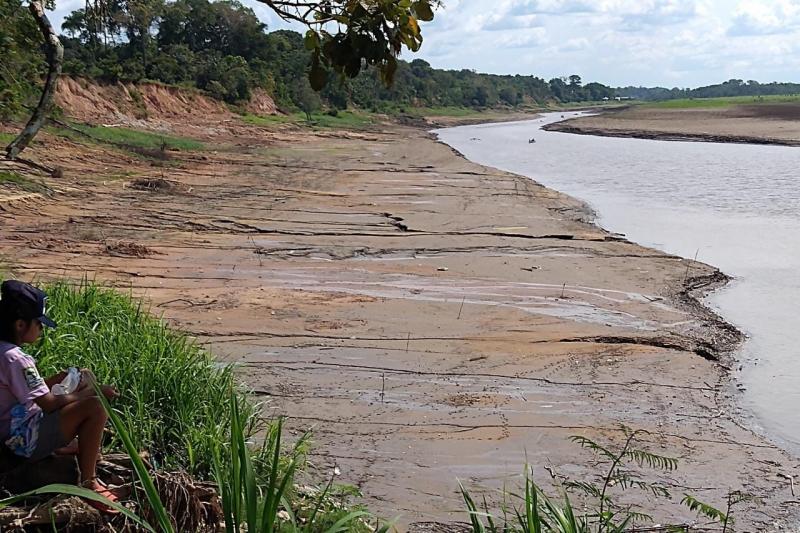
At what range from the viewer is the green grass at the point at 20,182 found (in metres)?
15.4

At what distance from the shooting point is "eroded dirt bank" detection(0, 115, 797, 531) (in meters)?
6.43

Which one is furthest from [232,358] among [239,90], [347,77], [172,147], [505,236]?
[239,90]

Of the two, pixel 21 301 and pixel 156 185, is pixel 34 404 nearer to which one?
pixel 21 301

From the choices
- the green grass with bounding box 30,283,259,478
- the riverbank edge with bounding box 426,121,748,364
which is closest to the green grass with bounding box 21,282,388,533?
the green grass with bounding box 30,283,259,478

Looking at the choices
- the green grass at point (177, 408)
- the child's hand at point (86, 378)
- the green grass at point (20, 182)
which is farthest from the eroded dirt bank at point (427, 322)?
the child's hand at point (86, 378)

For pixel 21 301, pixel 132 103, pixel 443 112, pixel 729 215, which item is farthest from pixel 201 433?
pixel 443 112

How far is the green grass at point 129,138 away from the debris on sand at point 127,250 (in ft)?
37.6

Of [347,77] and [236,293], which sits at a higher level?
[347,77]

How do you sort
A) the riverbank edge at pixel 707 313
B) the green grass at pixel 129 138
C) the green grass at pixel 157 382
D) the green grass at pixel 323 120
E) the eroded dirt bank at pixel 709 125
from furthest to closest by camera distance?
the eroded dirt bank at pixel 709 125, the green grass at pixel 323 120, the green grass at pixel 129 138, the riverbank edge at pixel 707 313, the green grass at pixel 157 382

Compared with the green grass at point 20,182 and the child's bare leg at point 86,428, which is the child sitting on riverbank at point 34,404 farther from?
the green grass at point 20,182

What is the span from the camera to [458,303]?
1106cm

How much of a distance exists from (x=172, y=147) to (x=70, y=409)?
26.2 m

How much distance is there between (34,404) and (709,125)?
6324 centimetres

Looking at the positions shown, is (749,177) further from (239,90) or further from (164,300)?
(239,90)
